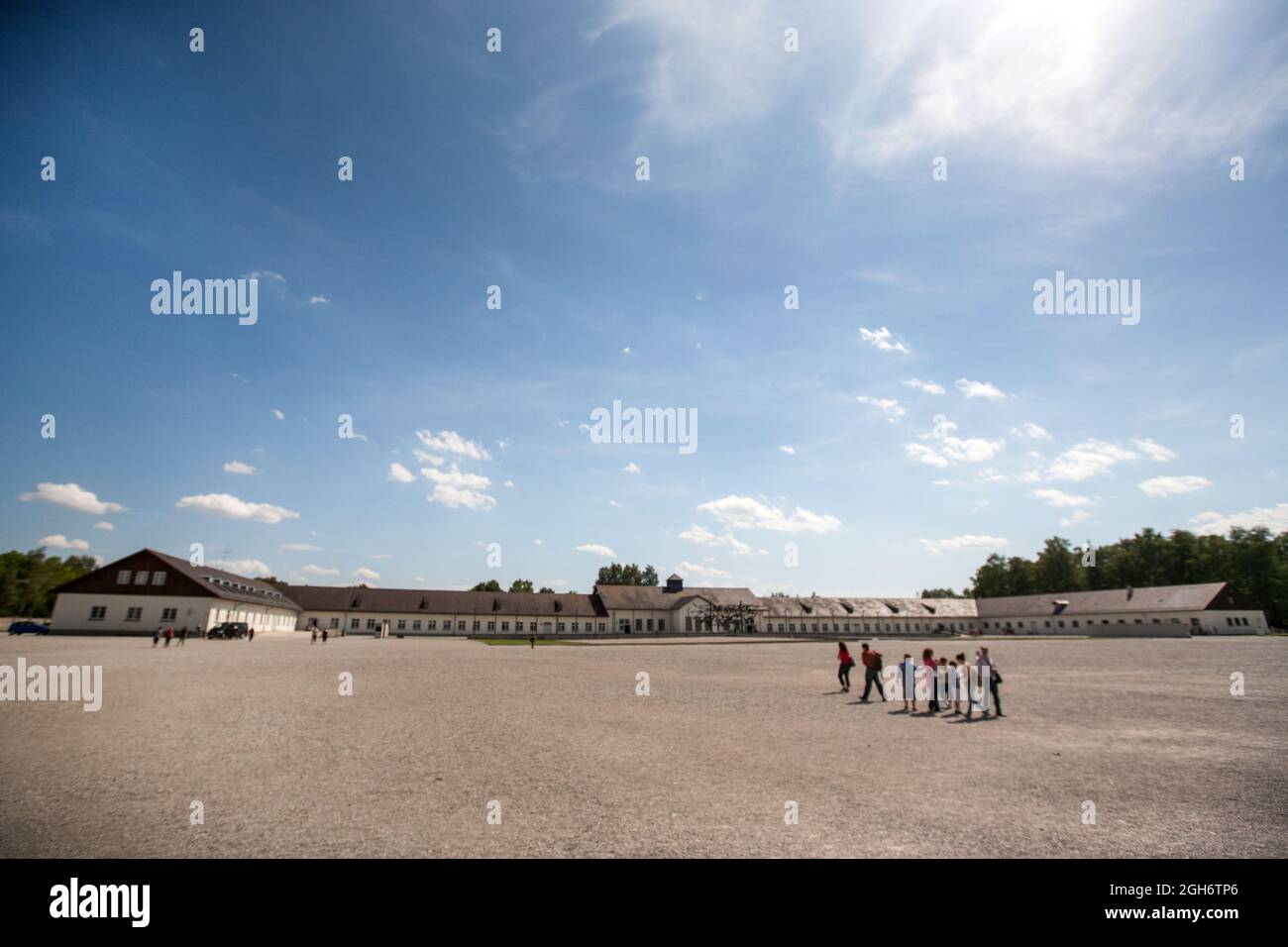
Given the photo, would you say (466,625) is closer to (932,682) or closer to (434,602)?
(434,602)

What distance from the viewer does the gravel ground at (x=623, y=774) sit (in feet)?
21.6

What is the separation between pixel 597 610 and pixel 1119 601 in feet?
255

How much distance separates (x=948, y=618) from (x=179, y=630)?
110883 mm

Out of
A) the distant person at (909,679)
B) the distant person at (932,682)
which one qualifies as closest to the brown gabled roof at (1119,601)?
the distant person at (932,682)

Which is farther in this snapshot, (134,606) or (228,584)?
(228,584)

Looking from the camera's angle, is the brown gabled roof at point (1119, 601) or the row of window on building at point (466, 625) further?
the row of window on building at point (466, 625)

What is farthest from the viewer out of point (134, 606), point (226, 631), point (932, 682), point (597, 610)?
point (597, 610)

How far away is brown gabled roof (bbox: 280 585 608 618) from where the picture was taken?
80.9 metres

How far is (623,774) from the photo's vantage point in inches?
367

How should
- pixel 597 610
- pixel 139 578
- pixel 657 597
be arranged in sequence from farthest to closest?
pixel 657 597, pixel 597 610, pixel 139 578

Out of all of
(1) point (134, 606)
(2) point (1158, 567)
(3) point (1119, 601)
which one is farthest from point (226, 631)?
(2) point (1158, 567)

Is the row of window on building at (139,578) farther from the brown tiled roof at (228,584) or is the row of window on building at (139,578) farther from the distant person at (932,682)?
the distant person at (932,682)

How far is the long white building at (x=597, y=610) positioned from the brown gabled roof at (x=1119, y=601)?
18 centimetres
